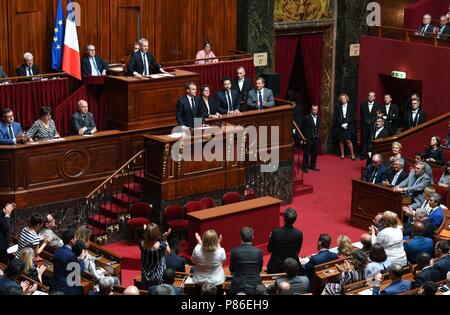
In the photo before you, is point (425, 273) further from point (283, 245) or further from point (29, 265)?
point (29, 265)

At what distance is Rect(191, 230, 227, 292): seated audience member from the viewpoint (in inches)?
401

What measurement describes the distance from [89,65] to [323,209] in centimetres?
460

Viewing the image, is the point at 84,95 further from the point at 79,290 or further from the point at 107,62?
A: the point at 79,290

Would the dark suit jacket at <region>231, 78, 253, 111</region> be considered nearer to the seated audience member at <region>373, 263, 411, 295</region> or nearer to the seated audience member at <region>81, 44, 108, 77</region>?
the seated audience member at <region>81, 44, 108, 77</region>

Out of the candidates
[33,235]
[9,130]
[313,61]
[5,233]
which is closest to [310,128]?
[313,61]

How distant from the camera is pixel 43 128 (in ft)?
45.6

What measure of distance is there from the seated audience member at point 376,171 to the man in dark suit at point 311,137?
9.36 ft

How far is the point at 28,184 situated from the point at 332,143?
25.8 feet

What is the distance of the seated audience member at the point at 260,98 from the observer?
1623 centimetres

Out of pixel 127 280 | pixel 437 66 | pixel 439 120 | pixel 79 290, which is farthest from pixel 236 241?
pixel 437 66

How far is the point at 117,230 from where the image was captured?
14242 millimetres

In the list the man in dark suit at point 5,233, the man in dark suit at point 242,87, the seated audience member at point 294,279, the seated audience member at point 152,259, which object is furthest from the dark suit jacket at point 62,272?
the man in dark suit at point 242,87

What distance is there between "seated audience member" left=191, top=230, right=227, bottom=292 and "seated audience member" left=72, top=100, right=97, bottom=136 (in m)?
4.64

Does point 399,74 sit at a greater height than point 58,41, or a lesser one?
lesser
